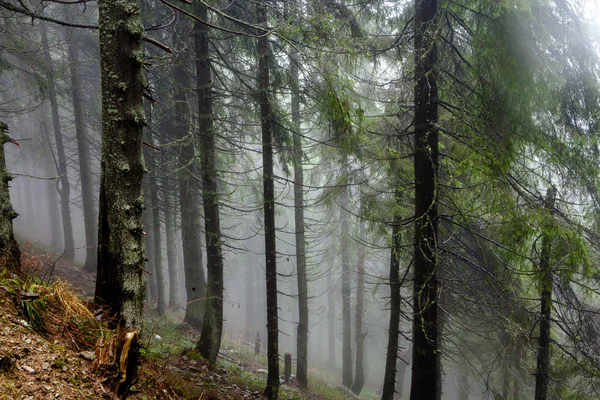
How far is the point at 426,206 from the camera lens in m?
6.12

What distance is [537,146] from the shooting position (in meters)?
5.49

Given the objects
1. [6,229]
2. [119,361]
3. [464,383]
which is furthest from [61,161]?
[464,383]

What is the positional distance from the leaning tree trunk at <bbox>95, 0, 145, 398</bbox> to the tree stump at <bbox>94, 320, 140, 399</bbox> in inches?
14.6

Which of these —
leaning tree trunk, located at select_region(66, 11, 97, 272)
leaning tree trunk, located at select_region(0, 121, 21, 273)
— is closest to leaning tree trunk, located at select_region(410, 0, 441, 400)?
leaning tree trunk, located at select_region(0, 121, 21, 273)

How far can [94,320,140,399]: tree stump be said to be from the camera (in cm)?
317

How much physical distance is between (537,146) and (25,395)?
6536 millimetres

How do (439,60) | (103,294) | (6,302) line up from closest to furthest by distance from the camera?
(6,302) < (103,294) < (439,60)

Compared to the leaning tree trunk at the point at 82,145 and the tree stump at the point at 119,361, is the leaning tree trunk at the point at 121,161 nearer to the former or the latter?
the tree stump at the point at 119,361

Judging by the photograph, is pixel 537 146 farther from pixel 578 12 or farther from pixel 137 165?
pixel 137 165

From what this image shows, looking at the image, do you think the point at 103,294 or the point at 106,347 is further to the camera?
the point at 103,294

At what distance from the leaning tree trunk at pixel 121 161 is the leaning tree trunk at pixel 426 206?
13.6 ft

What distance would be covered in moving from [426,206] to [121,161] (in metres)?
4.61

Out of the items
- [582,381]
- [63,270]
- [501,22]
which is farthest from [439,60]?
[63,270]

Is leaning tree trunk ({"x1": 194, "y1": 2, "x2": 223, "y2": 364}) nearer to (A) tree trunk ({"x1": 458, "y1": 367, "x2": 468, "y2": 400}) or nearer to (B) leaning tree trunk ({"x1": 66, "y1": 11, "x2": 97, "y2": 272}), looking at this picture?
(B) leaning tree trunk ({"x1": 66, "y1": 11, "x2": 97, "y2": 272})
